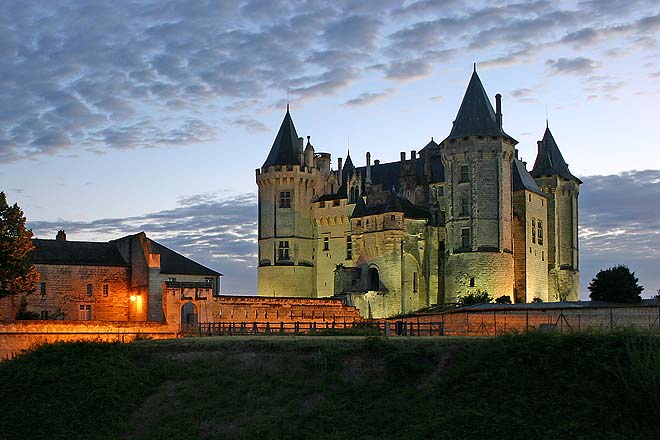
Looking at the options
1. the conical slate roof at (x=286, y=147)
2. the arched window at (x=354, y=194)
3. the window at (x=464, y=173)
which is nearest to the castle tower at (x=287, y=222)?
the conical slate roof at (x=286, y=147)

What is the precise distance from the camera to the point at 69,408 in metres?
33.7

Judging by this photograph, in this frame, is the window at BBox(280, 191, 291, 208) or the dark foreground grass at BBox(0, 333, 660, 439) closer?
the dark foreground grass at BBox(0, 333, 660, 439)

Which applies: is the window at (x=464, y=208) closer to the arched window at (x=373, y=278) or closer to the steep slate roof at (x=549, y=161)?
the arched window at (x=373, y=278)

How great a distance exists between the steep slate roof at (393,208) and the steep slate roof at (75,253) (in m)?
18.9

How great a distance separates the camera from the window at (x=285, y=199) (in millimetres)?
79562

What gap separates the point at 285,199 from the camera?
7956 centimetres

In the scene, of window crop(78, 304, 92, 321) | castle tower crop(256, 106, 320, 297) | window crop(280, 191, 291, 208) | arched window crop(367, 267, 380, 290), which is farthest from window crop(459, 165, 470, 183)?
window crop(78, 304, 92, 321)

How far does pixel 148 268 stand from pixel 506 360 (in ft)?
108

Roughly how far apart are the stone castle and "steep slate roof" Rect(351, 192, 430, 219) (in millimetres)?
118

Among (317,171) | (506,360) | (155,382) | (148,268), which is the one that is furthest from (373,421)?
(317,171)

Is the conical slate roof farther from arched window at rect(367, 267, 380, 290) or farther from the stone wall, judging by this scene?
the stone wall

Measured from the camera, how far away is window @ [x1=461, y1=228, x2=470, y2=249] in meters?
67.5

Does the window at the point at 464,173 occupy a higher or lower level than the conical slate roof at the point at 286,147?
lower

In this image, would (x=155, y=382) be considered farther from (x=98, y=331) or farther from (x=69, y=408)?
(x=98, y=331)
